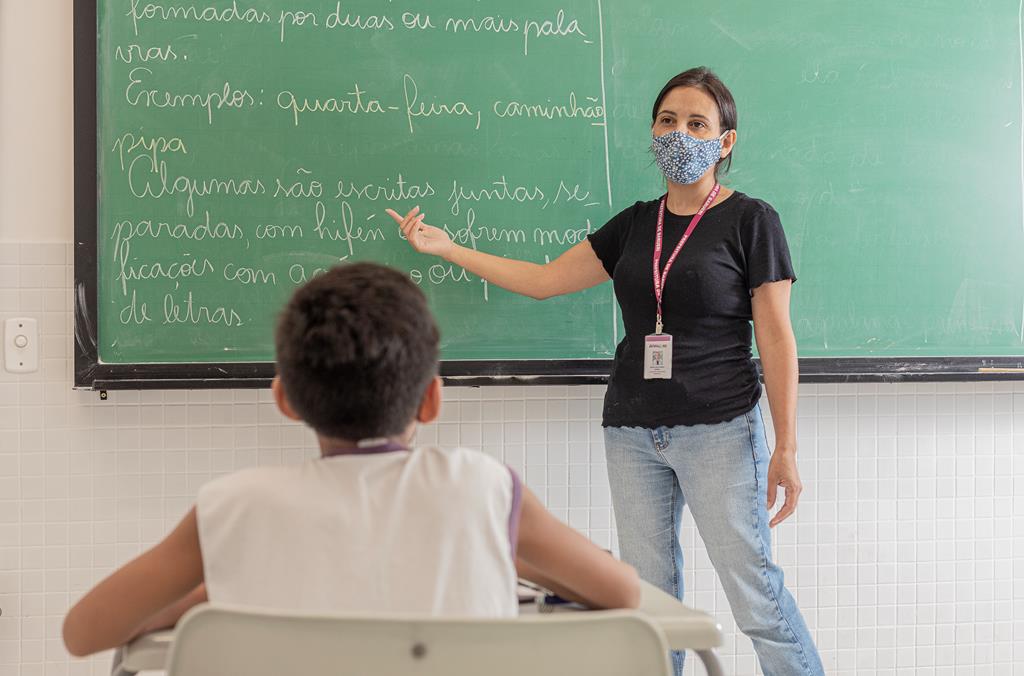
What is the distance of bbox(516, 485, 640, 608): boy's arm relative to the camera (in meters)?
1.17

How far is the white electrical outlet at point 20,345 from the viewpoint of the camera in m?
2.45

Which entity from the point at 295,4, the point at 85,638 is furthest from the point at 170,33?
the point at 85,638

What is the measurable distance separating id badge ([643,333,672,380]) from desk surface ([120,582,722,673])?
40.7 inches

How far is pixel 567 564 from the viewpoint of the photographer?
47.3 inches

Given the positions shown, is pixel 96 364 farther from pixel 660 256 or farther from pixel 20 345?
pixel 660 256

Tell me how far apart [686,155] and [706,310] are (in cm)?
36

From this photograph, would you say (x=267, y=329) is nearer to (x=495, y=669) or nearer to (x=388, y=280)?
→ (x=388, y=280)

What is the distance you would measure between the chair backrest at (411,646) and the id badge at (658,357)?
1.27 metres

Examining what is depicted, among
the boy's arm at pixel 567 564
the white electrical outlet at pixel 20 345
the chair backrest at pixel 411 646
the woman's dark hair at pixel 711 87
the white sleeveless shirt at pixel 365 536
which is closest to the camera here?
the chair backrest at pixel 411 646

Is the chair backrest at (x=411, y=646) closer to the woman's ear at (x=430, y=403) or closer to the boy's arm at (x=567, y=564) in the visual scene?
the boy's arm at (x=567, y=564)

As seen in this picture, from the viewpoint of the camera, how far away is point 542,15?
258 cm

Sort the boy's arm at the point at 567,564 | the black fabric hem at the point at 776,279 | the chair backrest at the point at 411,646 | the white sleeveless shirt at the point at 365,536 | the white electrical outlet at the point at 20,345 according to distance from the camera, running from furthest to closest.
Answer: the white electrical outlet at the point at 20,345 → the black fabric hem at the point at 776,279 → the boy's arm at the point at 567,564 → the white sleeveless shirt at the point at 365,536 → the chair backrest at the point at 411,646

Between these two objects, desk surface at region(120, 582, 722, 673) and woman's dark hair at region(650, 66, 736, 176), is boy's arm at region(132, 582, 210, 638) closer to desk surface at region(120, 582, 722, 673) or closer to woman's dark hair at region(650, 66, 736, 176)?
desk surface at region(120, 582, 722, 673)

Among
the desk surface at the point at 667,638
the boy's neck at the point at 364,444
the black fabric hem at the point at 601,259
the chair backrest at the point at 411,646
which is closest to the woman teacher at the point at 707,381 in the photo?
the black fabric hem at the point at 601,259
